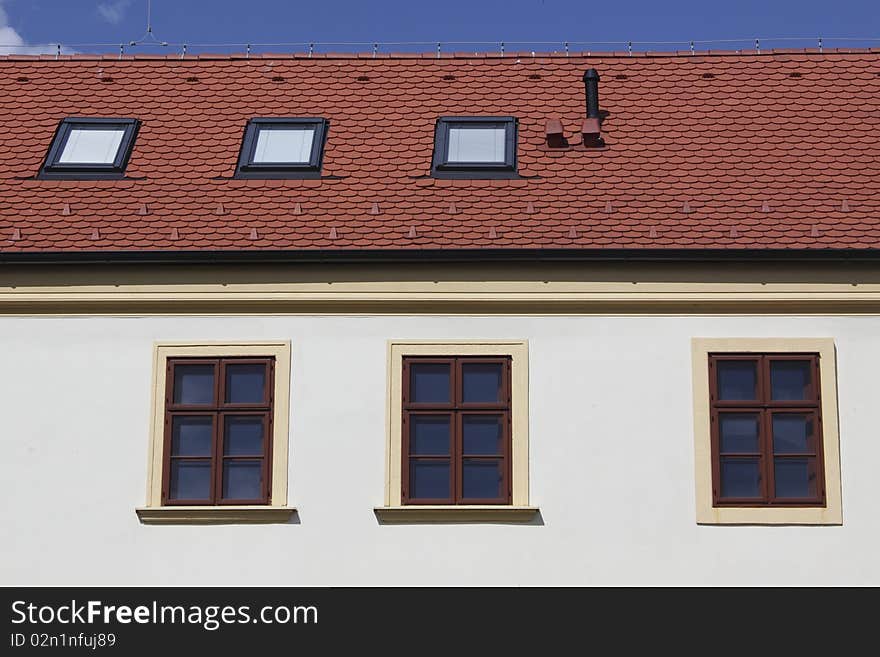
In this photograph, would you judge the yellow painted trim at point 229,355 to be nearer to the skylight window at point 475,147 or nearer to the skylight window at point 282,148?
the skylight window at point 282,148

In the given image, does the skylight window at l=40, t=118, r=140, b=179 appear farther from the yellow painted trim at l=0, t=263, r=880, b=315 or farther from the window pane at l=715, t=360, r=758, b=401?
the window pane at l=715, t=360, r=758, b=401

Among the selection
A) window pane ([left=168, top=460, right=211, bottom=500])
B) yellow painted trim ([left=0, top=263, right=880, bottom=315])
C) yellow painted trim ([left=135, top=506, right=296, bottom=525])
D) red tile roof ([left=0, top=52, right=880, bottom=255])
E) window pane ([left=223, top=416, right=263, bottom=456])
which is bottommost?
yellow painted trim ([left=135, top=506, right=296, bottom=525])

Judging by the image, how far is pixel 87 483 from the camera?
1341 centimetres

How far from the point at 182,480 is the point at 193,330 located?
136 centimetres

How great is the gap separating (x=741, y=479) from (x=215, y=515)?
4657 mm

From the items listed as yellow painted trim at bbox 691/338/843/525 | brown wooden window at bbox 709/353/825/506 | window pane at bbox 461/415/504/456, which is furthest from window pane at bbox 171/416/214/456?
brown wooden window at bbox 709/353/825/506

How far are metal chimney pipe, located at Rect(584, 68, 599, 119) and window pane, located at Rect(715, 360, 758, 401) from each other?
3700 millimetres

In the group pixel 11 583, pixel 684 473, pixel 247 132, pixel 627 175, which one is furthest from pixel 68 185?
pixel 684 473

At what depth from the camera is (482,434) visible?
1343 centimetres

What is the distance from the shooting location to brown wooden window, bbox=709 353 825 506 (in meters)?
13.2

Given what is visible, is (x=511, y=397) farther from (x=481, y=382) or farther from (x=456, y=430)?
(x=456, y=430)

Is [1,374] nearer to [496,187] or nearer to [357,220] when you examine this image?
[357,220]

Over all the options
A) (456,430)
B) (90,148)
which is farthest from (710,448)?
(90,148)

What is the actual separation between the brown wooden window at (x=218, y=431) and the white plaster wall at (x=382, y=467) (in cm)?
Answer: 23
